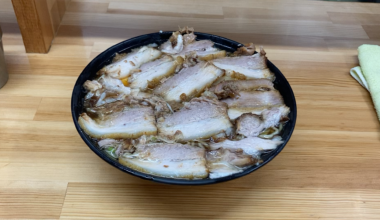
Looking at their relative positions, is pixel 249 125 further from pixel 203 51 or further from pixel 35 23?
pixel 35 23

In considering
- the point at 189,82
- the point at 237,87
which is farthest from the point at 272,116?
the point at 189,82

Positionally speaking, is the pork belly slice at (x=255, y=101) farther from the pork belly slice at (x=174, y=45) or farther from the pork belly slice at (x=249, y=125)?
the pork belly slice at (x=174, y=45)

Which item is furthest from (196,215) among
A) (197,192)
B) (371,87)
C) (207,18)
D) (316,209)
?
(207,18)

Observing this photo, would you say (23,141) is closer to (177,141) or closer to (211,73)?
(177,141)

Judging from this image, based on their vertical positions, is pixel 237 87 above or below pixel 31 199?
above

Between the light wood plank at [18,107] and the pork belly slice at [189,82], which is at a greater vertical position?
the pork belly slice at [189,82]

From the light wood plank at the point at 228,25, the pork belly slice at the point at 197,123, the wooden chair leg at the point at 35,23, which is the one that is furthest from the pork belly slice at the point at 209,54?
the wooden chair leg at the point at 35,23
